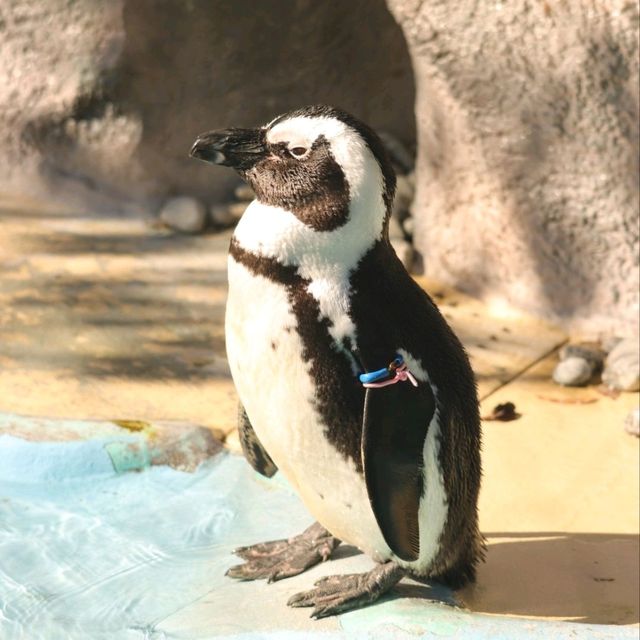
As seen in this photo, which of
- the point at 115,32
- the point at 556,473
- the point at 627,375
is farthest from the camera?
the point at 115,32

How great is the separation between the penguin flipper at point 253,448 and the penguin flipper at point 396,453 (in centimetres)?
42

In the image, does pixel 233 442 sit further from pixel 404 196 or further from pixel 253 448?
pixel 404 196

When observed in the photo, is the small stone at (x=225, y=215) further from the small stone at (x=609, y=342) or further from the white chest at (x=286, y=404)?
the white chest at (x=286, y=404)

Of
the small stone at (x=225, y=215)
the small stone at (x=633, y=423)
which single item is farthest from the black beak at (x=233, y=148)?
the small stone at (x=225, y=215)

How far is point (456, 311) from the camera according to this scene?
4.07 meters

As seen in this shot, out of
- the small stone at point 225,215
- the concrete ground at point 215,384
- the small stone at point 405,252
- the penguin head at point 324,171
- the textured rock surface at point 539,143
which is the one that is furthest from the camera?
the small stone at point 225,215

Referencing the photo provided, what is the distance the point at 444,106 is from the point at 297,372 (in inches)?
86.9

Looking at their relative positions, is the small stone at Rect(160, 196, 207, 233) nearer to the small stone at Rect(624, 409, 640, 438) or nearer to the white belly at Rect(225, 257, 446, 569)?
the small stone at Rect(624, 409, 640, 438)

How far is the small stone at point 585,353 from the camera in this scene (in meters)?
3.69

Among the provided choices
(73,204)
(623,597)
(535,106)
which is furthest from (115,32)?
(623,597)

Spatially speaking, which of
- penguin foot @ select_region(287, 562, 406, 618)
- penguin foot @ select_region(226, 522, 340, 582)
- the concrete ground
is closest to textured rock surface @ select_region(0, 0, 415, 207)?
the concrete ground

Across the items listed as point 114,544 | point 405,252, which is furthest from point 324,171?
point 405,252

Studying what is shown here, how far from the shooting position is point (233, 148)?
2.07 meters

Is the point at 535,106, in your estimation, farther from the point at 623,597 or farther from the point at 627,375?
the point at 623,597
